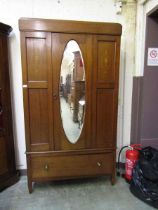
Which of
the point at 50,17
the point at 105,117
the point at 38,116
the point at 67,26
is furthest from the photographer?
the point at 50,17

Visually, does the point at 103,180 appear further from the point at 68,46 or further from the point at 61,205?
the point at 68,46

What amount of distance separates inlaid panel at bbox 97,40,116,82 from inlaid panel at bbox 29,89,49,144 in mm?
643

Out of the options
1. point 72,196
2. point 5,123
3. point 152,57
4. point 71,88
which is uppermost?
point 152,57

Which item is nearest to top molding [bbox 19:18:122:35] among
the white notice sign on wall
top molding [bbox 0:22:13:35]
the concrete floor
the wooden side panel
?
top molding [bbox 0:22:13:35]

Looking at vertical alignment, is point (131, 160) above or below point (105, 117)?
below

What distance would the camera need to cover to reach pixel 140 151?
210 cm

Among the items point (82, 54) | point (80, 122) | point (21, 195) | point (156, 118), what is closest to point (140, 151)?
point (156, 118)

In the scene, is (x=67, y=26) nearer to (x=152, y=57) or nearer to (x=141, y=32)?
(x=141, y=32)

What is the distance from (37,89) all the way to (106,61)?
799 mm

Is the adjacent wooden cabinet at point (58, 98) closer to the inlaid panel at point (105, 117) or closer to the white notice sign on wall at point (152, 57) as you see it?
the inlaid panel at point (105, 117)

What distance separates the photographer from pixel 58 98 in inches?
71.4

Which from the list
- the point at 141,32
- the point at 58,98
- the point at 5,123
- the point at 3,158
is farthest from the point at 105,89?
the point at 3,158

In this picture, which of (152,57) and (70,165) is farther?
(152,57)

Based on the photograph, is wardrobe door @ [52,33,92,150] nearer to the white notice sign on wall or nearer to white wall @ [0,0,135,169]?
white wall @ [0,0,135,169]
